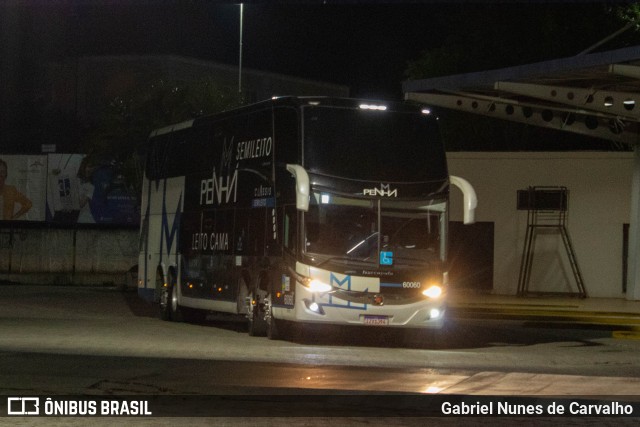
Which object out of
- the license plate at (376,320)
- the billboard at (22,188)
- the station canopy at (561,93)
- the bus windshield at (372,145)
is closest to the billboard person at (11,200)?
the billboard at (22,188)

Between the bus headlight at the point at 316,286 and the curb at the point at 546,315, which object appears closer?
the bus headlight at the point at 316,286

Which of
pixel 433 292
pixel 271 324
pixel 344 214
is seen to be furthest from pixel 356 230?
pixel 271 324

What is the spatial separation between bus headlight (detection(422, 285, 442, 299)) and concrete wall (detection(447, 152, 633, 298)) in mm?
17506

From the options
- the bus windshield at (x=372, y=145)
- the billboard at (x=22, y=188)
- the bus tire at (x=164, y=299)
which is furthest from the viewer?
the billboard at (x=22, y=188)

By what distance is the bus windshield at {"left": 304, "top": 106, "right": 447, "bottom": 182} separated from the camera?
21312 mm

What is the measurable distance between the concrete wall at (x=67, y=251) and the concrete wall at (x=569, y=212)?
52.4 feet

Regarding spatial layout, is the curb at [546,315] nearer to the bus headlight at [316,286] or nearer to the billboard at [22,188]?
the bus headlight at [316,286]

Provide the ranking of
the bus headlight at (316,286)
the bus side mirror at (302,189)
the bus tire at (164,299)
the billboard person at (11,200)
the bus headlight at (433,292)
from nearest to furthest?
the bus side mirror at (302,189)
the bus headlight at (316,286)
the bus headlight at (433,292)
the bus tire at (164,299)
the billboard person at (11,200)

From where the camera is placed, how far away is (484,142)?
54.6 m

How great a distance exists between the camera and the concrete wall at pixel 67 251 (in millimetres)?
49375

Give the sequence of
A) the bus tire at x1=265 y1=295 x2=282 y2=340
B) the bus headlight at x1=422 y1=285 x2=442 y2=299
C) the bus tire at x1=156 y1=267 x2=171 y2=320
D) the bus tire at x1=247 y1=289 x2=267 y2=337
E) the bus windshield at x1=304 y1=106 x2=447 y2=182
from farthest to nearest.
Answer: the bus tire at x1=156 y1=267 x2=171 y2=320 → the bus tire at x1=247 y1=289 x2=267 y2=337 → the bus tire at x1=265 y1=295 x2=282 y2=340 → the bus headlight at x1=422 y1=285 x2=442 y2=299 → the bus windshield at x1=304 y1=106 x2=447 y2=182

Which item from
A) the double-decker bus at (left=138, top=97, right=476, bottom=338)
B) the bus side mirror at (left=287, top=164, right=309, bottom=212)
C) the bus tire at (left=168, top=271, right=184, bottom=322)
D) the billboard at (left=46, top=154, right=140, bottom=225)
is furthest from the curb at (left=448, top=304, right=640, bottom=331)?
→ the billboard at (left=46, top=154, right=140, bottom=225)

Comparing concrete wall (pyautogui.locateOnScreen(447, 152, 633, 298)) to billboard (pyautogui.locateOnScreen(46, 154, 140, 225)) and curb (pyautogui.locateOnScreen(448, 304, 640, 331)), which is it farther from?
billboard (pyautogui.locateOnScreen(46, 154, 140, 225))

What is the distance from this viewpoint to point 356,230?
834 inches
